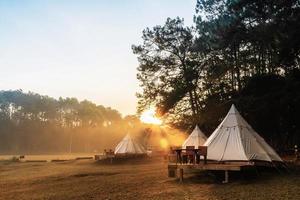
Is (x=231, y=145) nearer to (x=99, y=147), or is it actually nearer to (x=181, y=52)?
(x=181, y=52)

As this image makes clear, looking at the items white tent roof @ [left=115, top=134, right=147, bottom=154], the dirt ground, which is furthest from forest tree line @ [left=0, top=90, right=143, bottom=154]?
the dirt ground

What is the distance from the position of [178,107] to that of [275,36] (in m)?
20.3

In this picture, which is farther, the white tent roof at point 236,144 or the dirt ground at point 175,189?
the white tent roof at point 236,144

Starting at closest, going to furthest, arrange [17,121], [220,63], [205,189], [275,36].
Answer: [205,189]
[275,36]
[220,63]
[17,121]

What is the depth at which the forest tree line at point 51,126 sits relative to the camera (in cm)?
9712

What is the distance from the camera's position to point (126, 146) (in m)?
42.0

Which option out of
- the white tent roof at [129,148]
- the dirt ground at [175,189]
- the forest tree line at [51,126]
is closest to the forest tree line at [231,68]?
the white tent roof at [129,148]

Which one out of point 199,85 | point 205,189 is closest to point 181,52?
point 199,85

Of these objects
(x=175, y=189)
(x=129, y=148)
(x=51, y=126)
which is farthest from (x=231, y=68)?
(x=51, y=126)

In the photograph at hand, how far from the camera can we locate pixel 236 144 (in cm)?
1927

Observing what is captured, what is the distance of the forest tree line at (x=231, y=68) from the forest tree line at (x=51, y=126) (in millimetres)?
49100

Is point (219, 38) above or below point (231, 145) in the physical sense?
above

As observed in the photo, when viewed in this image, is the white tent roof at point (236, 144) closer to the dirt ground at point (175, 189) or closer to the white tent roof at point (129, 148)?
the dirt ground at point (175, 189)

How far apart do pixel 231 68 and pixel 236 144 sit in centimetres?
1646
